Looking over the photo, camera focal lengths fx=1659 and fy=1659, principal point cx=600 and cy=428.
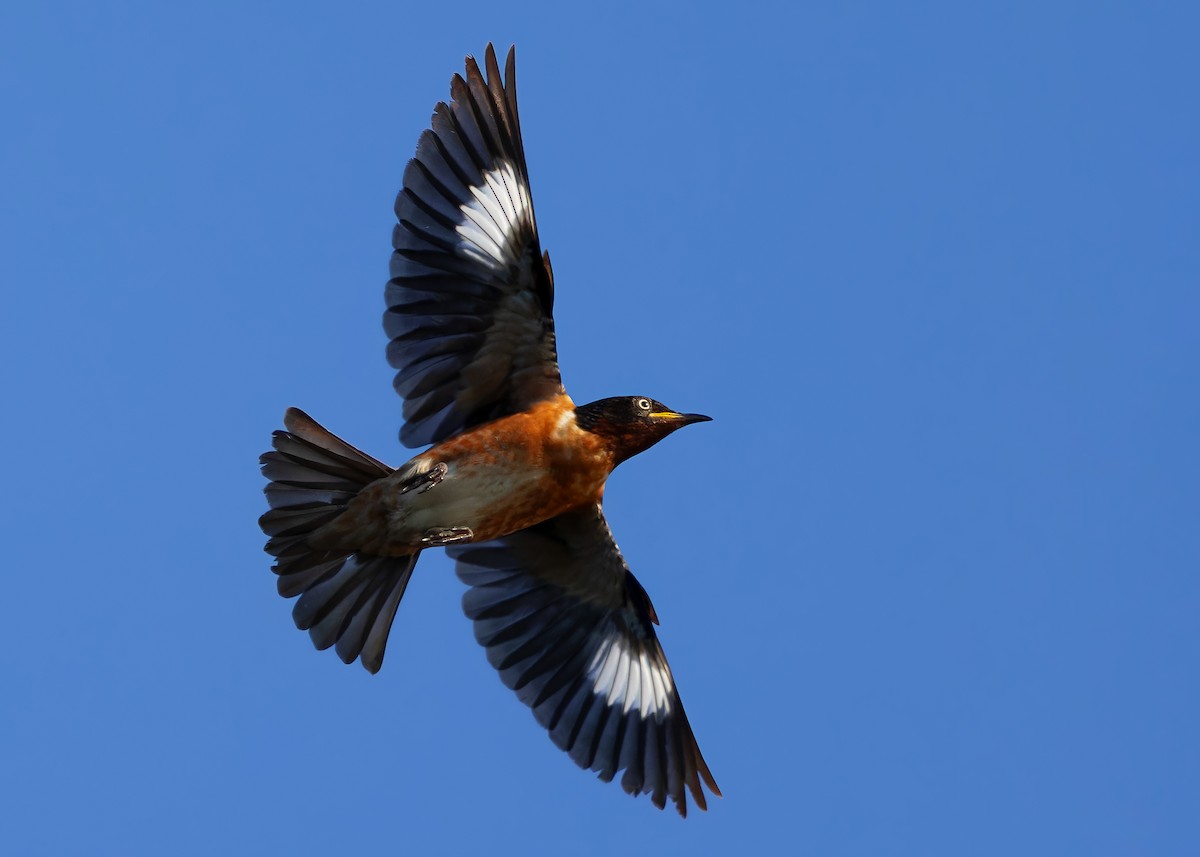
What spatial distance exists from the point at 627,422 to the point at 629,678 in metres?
1.68

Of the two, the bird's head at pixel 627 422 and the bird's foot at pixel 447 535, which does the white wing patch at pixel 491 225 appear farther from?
the bird's foot at pixel 447 535

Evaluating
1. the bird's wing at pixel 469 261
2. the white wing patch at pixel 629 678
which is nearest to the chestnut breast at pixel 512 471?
the bird's wing at pixel 469 261

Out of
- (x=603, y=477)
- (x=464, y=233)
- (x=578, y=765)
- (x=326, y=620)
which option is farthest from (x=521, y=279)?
A: (x=578, y=765)

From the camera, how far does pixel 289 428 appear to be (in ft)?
25.4

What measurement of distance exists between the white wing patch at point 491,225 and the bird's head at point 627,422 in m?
0.84

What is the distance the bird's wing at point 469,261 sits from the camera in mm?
7883

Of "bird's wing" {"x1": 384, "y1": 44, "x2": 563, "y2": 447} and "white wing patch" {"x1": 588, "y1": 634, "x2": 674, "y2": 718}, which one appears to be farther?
"white wing patch" {"x1": 588, "y1": 634, "x2": 674, "y2": 718}

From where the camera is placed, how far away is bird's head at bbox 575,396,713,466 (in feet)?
26.6

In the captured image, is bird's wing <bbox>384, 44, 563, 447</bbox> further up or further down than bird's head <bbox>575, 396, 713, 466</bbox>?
further up

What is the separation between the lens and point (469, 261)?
26.0ft

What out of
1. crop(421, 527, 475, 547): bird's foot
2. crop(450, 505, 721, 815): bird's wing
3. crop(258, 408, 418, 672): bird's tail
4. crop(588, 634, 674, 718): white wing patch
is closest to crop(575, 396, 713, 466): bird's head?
crop(421, 527, 475, 547): bird's foot

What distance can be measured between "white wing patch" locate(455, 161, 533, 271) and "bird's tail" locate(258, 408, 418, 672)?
1.11 m

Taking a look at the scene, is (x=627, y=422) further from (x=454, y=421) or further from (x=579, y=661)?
(x=579, y=661)

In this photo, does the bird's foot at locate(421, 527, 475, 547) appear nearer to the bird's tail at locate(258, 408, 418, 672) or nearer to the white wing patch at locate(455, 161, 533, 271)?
the bird's tail at locate(258, 408, 418, 672)
